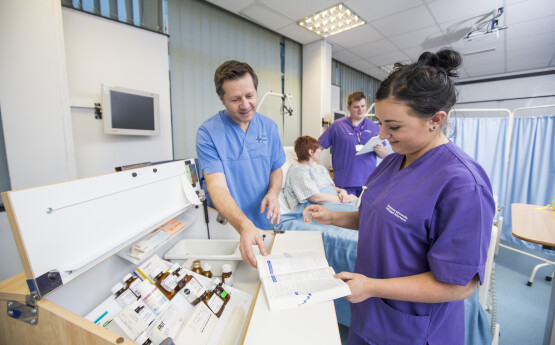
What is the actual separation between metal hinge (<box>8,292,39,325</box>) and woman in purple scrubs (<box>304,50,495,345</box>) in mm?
741

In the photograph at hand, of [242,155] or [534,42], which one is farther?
[534,42]

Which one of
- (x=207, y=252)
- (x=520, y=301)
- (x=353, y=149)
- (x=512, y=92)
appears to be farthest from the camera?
(x=512, y=92)

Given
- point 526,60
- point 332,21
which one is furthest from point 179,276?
point 526,60

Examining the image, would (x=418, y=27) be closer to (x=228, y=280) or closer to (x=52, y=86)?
(x=228, y=280)

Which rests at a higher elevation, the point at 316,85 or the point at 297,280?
the point at 316,85

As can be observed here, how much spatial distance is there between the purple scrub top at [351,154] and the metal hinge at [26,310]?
2.35 meters

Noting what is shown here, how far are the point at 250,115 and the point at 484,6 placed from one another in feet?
9.69

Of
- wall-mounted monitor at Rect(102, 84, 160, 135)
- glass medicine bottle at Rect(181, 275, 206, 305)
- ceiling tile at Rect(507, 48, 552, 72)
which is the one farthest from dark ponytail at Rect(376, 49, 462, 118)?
ceiling tile at Rect(507, 48, 552, 72)

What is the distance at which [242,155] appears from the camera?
124 cm

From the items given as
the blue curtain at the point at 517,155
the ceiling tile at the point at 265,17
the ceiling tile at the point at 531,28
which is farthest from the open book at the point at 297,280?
the ceiling tile at the point at 531,28

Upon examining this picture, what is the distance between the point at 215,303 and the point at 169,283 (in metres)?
0.17

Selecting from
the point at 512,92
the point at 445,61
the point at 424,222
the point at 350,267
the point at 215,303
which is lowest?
the point at 350,267

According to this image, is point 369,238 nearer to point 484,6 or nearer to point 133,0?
point 133,0

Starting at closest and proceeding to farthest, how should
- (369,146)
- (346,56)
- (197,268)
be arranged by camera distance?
(197,268) → (369,146) → (346,56)
